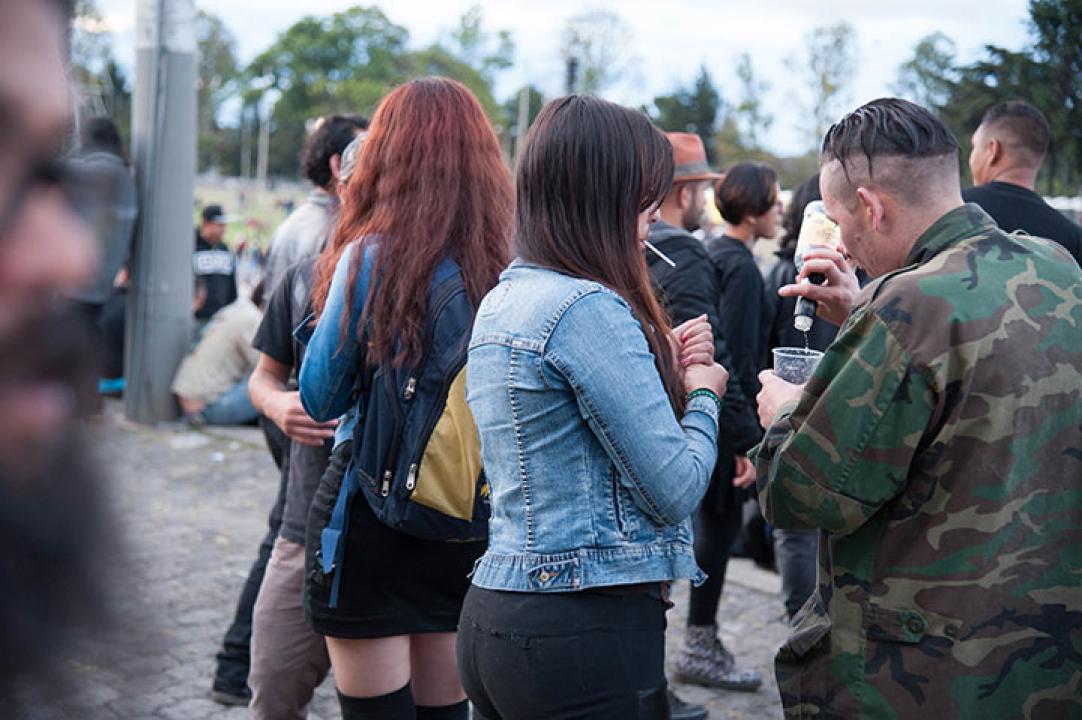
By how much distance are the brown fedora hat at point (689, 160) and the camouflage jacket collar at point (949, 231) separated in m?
2.31

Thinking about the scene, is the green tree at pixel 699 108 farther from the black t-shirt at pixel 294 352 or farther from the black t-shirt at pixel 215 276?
the black t-shirt at pixel 294 352

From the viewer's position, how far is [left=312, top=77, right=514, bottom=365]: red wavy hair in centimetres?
274

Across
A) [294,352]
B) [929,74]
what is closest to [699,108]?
[929,74]

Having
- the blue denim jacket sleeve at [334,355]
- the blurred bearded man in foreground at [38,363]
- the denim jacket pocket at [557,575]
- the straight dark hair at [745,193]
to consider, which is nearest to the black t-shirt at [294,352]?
the blue denim jacket sleeve at [334,355]

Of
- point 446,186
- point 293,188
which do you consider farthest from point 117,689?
point 293,188

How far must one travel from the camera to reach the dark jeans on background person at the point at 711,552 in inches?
185

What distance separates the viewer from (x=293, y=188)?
88500 mm

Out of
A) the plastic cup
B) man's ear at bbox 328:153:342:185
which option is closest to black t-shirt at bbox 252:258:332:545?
man's ear at bbox 328:153:342:185

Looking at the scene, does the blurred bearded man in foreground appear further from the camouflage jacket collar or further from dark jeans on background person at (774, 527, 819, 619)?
dark jeans on background person at (774, 527, 819, 619)

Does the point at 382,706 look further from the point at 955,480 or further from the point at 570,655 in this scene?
the point at 955,480

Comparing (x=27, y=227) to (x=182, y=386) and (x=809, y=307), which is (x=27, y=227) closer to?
(x=809, y=307)

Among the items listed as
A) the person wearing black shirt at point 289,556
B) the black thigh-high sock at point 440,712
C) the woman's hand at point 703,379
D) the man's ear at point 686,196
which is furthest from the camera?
the man's ear at point 686,196

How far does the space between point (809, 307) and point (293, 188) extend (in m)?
89.2

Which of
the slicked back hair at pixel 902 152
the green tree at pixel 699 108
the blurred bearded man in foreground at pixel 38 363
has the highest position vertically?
the green tree at pixel 699 108
